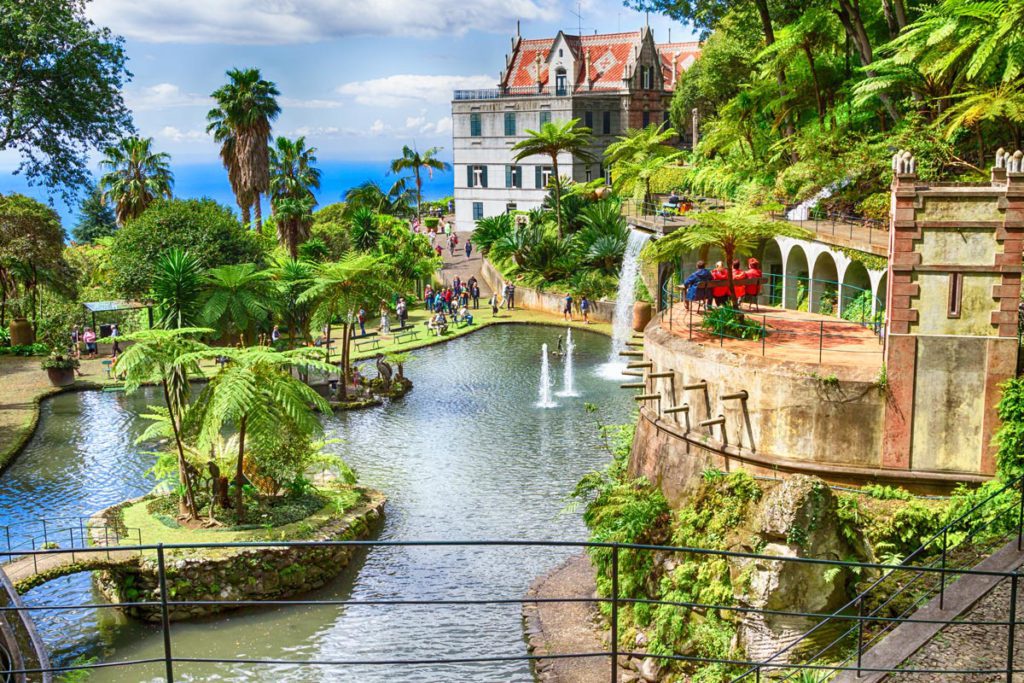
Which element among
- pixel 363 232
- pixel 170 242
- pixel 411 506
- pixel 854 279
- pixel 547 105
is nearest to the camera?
pixel 411 506

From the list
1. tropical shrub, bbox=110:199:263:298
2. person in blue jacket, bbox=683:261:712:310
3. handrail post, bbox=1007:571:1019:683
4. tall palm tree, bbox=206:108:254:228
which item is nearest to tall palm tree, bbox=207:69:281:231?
tall palm tree, bbox=206:108:254:228

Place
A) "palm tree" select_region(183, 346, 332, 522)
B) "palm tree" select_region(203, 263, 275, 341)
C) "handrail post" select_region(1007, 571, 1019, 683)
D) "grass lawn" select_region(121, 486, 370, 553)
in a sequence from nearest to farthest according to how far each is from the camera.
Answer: "handrail post" select_region(1007, 571, 1019, 683)
"palm tree" select_region(183, 346, 332, 522)
"grass lawn" select_region(121, 486, 370, 553)
"palm tree" select_region(203, 263, 275, 341)

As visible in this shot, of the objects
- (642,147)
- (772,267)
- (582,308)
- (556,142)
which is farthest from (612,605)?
(642,147)

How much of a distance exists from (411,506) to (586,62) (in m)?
50.8

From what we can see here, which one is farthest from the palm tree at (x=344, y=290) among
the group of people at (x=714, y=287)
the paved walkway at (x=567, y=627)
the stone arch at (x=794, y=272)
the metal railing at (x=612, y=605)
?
the group of people at (x=714, y=287)

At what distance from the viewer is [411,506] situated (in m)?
22.9

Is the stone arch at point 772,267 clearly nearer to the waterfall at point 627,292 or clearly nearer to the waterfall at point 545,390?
the waterfall at point 627,292

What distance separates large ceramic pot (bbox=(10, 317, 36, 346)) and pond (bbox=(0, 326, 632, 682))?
355 inches

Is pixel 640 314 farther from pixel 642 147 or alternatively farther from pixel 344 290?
pixel 642 147

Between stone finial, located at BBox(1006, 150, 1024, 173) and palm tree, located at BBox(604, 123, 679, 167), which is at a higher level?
palm tree, located at BBox(604, 123, 679, 167)

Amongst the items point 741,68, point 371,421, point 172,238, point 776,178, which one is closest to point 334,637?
point 371,421

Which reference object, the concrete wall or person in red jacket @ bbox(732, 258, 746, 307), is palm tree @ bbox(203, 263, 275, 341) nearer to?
person in red jacket @ bbox(732, 258, 746, 307)

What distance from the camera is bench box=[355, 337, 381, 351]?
132 ft

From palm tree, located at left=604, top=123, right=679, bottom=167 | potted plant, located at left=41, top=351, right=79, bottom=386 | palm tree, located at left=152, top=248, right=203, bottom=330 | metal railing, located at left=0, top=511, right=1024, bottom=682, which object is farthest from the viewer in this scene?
palm tree, located at left=604, top=123, right=679, bottom=167
